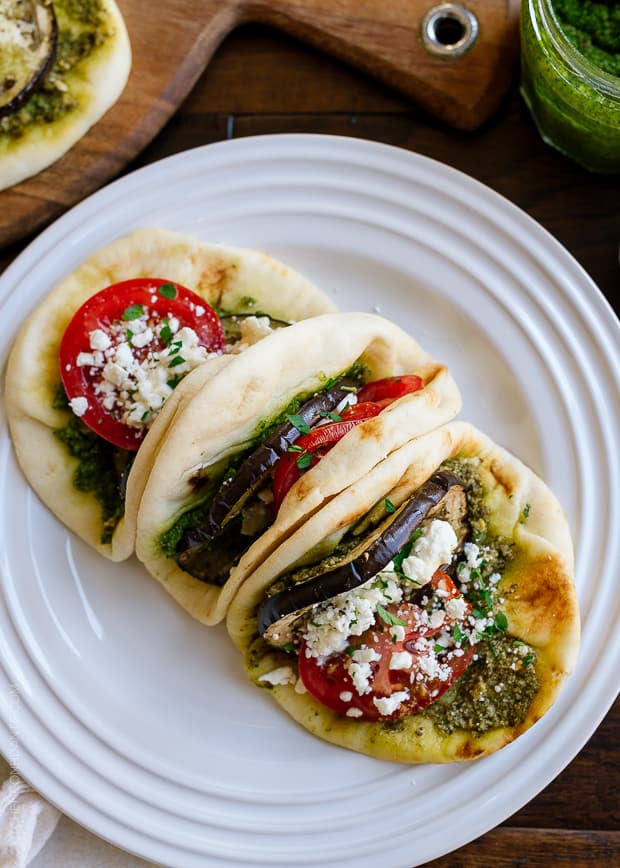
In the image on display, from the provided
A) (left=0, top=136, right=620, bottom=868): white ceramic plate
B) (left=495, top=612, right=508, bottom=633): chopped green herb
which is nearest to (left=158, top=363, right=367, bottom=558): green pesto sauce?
(left=0, top=136, right=620, bottom=868): white ceramic plate

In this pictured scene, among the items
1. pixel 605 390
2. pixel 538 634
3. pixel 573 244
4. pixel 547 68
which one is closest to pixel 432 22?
pixel 547 68

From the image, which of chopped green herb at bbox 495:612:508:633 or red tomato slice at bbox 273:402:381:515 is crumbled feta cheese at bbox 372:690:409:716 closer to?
chopped green herb at bbox 495:612:508:633

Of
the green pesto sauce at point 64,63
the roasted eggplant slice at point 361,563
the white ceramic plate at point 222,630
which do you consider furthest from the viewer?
the green pesto sauce at point 64,63

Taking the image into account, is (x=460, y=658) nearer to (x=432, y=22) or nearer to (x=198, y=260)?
(x=198, y=260)

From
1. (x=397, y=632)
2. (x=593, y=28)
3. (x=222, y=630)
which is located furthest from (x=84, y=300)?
(x=593, y=28)

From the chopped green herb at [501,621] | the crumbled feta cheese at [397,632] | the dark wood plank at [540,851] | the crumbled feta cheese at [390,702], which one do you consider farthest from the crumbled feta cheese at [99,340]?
the dark wood plank at [540,851]

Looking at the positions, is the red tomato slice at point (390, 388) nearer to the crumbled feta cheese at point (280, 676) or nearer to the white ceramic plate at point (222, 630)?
the white ceramic plate at point (222, 630)

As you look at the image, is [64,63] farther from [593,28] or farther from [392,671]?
[392,671]
